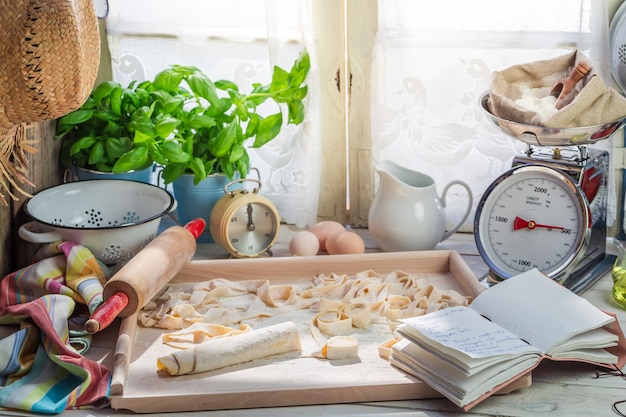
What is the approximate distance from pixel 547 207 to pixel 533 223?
44mm

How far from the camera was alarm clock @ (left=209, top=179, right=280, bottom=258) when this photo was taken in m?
2.07

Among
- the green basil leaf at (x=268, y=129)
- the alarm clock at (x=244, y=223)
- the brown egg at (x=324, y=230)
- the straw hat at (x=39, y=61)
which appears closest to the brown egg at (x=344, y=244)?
the brown egg at (x=324, y=230)

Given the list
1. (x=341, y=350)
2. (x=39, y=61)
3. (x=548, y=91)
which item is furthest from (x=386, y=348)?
(x=39, y=61)

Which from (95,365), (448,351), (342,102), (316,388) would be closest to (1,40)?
(95,365)

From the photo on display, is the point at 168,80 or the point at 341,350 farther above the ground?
the point at 168,80

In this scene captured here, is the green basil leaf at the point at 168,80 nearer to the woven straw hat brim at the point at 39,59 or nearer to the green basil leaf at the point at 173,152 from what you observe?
the green basil leaf at the point at 173,152

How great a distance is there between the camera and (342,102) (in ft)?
7.56

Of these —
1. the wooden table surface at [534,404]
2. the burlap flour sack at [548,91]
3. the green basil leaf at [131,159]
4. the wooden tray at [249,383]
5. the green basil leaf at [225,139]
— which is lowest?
the wooden table surface at [534,404]

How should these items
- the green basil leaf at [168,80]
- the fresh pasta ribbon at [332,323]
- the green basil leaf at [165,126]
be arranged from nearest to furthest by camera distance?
Result: the fresh pasta ribbon at [332,323] < the green basil leaf at [165,126] < the green basil leaf at [168,80]

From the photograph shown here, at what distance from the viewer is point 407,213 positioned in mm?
2086

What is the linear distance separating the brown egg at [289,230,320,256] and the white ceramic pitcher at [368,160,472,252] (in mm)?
158

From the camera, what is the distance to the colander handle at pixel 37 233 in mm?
1878

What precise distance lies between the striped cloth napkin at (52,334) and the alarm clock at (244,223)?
0.99 feet

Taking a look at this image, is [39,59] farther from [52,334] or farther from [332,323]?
[332,323]
